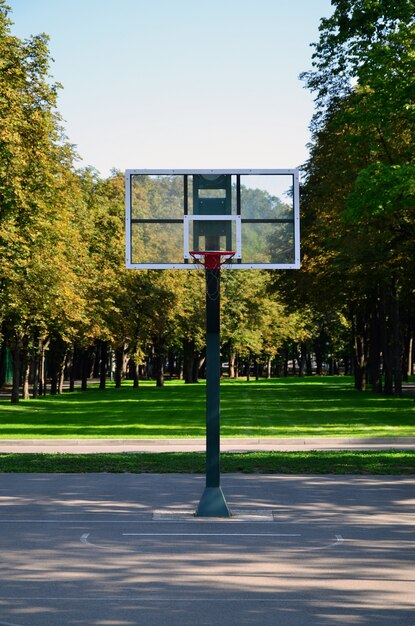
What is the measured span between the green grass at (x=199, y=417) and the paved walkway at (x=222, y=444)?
4.58 ft

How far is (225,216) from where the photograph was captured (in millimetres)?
14789

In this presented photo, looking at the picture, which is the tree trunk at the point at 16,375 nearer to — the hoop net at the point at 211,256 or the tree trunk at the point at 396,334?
the tree trunk at the point at 396,334

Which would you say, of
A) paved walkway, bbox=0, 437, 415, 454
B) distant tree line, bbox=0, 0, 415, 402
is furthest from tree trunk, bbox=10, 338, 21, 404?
paved walkway, bbox=0, 437, 415, 454

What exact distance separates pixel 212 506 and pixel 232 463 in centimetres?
593

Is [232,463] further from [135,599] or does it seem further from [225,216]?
[135,599]

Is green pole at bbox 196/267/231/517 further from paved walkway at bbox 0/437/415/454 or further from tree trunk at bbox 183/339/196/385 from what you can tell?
tree trunk at bbox 183/339/196/385

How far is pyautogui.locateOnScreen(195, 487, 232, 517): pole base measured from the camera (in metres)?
14.0

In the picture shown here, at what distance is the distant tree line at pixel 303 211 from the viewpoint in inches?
1222

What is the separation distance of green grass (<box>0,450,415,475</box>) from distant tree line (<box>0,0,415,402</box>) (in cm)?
997

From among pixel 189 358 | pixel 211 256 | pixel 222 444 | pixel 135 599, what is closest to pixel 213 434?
pixel 211 256

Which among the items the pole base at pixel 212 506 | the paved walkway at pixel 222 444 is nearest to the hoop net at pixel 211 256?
the pole base at pixel 212 506

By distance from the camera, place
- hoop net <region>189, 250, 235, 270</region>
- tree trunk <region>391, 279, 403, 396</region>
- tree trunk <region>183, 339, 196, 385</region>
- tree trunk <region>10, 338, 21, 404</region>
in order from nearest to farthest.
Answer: hoop net <region>189, 250, 235, 270</region> → tree trunk <region>10, 338, 21, 404</region> → tree trunk <region>391, 279, 403, 396</region> → tree trunk <region>183, 339, 196, 385</region>

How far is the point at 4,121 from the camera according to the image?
32344 mm

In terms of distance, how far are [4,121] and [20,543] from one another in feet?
74.2
